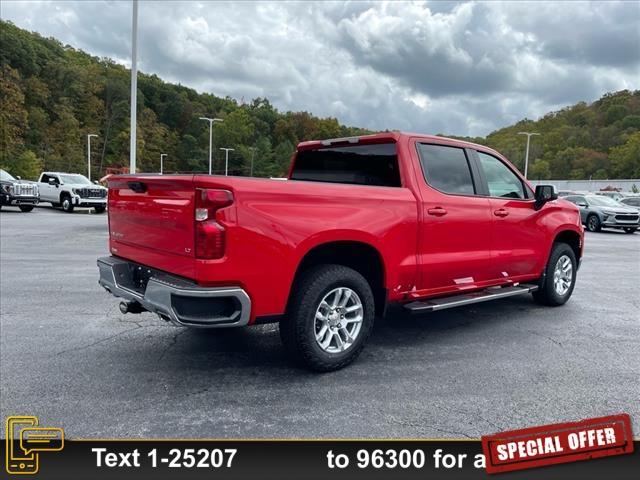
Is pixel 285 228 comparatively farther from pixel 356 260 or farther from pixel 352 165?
pixel 352 165

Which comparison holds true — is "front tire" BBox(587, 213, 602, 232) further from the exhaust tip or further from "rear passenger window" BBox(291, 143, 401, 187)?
the exhaust tip

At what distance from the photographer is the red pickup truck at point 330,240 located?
340 centimetres

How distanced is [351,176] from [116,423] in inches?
117

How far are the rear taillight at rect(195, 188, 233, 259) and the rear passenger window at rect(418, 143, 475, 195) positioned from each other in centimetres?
216

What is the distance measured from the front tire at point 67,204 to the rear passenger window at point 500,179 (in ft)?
71.9

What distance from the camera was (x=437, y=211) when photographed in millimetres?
4633

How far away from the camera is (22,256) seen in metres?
9.95

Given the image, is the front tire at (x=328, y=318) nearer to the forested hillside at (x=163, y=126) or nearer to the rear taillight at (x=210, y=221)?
the rear taillight at (x=210, y=221)

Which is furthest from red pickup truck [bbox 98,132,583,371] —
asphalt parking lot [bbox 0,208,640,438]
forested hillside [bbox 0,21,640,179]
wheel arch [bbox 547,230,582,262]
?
forested hillside [bbox 0,21,640,179]

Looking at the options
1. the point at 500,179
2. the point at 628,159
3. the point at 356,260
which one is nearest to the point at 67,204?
the point at 500,179

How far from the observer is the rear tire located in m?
6.27

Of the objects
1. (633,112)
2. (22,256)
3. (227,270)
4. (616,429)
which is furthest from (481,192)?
(633,112)

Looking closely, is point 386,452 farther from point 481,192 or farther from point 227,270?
point 481,192

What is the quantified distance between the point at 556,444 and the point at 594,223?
20.2 m
